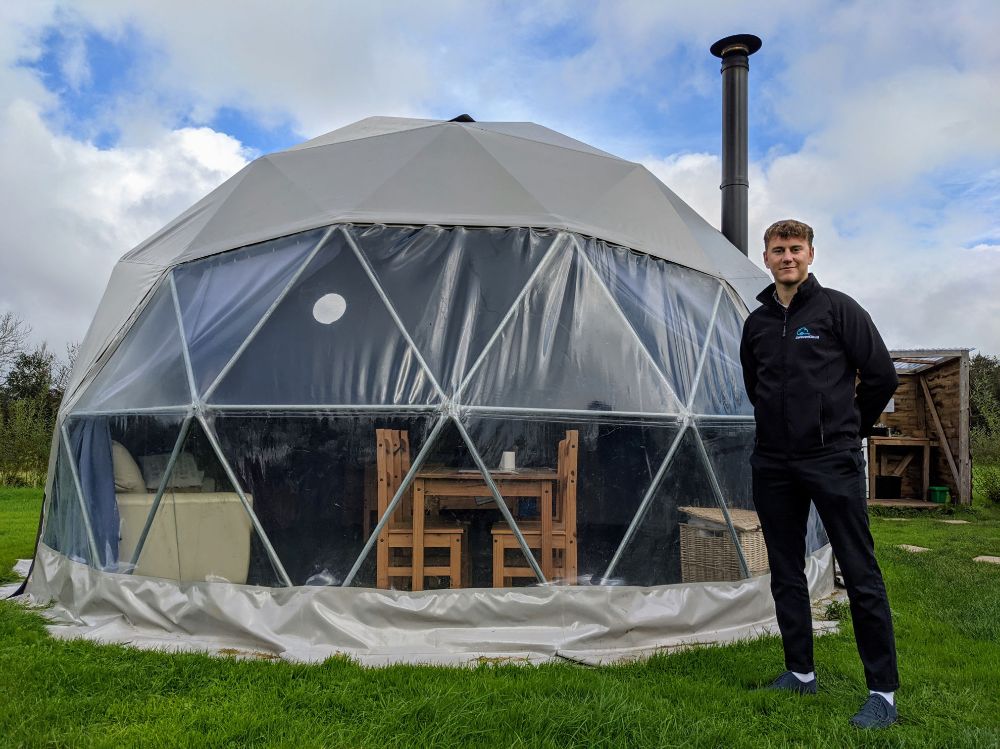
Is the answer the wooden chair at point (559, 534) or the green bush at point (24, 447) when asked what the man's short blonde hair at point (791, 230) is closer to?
the wooden chair at point (559, 534)

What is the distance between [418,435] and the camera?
5023 millimetres

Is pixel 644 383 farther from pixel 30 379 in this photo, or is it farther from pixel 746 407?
pixel 30 379

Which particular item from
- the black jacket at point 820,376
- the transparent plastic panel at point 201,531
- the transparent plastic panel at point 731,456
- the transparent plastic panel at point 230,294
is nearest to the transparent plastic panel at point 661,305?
the transparent plastic panel at point 731,456

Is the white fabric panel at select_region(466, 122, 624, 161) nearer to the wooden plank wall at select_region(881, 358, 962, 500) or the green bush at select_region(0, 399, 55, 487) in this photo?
the wooden plank wall at select_region(881, 358, 962, 500)

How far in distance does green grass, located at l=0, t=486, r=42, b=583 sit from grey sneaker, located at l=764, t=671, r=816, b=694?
693 cm

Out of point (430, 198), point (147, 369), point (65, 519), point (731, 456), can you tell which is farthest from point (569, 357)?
point (65, 519)

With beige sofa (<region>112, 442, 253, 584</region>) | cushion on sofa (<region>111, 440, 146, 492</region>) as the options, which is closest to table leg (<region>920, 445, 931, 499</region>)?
beige sofa (<region>112, 442, 253, 584</region>)

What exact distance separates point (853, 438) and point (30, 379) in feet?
88.2

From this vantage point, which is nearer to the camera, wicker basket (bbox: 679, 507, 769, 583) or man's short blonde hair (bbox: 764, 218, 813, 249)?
man's short blonde hair (bbox: 764, 218, 813, 249)

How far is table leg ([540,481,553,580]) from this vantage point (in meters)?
5.06

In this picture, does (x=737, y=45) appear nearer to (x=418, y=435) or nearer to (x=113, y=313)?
(x=418, y=435)

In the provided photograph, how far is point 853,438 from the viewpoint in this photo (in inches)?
149

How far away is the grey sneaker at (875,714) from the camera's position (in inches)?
138

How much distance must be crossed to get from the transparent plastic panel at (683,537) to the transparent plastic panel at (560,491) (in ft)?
0.56
